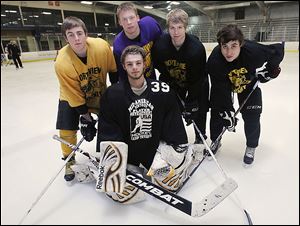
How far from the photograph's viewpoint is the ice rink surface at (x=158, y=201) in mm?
1257

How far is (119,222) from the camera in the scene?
1.23m

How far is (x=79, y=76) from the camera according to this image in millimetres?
1436

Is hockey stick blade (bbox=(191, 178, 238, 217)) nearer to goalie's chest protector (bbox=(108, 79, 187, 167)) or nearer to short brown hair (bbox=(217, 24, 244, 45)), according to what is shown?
goalie's chest protector (bbox=(108, 79, 187, 167))

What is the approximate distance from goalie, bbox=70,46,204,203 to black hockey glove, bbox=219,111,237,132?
38 cm

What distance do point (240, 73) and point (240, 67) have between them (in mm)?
42

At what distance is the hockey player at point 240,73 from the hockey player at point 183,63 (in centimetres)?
9

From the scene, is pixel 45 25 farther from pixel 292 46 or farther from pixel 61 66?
pixel 61 66

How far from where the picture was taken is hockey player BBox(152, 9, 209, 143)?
1.43 meters

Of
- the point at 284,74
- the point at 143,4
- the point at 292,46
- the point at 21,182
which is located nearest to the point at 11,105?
the point at 21,182

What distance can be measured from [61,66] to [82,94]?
208 millimetres

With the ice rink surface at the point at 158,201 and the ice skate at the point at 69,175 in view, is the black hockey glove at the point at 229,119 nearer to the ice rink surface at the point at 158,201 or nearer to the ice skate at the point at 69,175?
the ice rink surface at the point at 158,201

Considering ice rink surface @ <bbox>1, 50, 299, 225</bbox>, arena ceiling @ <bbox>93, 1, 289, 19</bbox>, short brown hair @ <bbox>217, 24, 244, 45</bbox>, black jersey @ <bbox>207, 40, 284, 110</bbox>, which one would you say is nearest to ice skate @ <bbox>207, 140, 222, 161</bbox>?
ice rink surface @ <bbox>1, 50, 299, 225</bbox>

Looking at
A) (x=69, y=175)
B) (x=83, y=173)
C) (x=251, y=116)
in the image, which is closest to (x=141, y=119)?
(x=83, y=173)

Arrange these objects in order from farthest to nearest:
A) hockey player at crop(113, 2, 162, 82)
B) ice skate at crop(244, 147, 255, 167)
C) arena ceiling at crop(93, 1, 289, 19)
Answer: arena ceiling at crop(93, 1, 289, 19) < ice skate at crop(244, 147, 255, 167) < hockey player at crop(113, 2, 162, 82)
